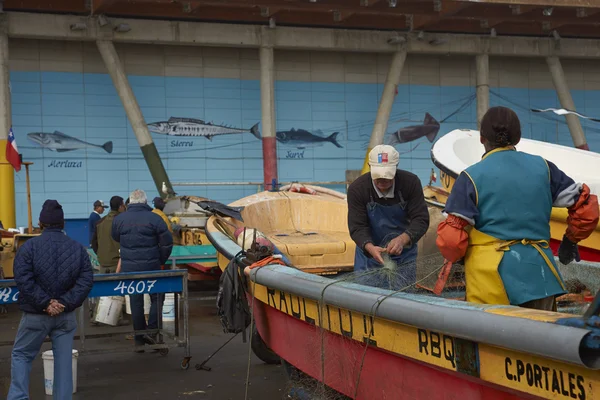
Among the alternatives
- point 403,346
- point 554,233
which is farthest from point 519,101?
point 403,346

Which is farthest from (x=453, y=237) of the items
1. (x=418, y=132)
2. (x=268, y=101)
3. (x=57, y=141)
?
(x=418, y=132)

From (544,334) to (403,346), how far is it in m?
1.22

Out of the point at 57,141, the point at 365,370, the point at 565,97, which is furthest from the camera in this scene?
the point at 565,97

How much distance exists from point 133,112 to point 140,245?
618 inches

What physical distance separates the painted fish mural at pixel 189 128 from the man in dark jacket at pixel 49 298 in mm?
19800

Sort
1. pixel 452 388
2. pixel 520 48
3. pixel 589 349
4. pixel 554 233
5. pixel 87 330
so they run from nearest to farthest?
pixel 589 349 → pixel 452 388 → pixel 554 233 → pixel 87 330 → pixel 520 48

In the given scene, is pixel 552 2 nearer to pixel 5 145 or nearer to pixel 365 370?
pixel 5 145

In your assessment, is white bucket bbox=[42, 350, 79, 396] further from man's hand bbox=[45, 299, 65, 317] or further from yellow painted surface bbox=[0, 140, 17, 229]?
yellow painted surface bbox=[0, 140, 17, 229]

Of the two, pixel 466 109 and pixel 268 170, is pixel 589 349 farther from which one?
pixel 466 109

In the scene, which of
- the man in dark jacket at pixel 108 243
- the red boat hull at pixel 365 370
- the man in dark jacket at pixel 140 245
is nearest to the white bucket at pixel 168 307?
the man in dark jacket at pixel 108 243

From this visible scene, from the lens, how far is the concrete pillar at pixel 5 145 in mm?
22484

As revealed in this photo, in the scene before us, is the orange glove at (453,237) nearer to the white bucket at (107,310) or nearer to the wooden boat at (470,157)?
the wooden boat at (470,157)

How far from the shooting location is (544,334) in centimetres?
297

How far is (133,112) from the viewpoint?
24125 mm
